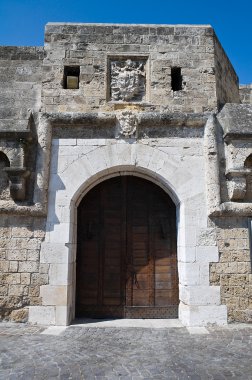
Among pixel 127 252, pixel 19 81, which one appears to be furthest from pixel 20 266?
pixel 19 81

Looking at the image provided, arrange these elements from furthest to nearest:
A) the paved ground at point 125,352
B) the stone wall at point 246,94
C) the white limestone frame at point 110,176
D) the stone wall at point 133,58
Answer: the stone wall at point 246,94, the stone wall at point 133,58, the white limestone frame at point 110,176, the paved ground at point 125,352

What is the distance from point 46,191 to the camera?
16.5 ft

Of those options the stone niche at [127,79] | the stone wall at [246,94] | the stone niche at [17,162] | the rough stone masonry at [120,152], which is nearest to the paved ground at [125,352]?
the rough stone masonry at [120,152]

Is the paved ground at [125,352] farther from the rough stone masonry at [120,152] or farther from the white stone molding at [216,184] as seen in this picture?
the white stone molding at [216,184]

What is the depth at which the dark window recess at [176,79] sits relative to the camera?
5.50m

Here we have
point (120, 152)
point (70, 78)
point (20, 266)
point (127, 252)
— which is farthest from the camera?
point (70, 78)

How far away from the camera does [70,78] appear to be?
545 centimetres

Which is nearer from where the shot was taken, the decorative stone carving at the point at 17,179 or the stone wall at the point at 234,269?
the stone wall at the point at 234,269

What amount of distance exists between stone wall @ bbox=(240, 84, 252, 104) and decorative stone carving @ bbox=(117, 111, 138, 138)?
2.97 metres

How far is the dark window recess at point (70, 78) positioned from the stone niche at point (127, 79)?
56 cm

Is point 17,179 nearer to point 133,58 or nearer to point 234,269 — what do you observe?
point 133,58

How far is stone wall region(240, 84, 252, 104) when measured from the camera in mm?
6855

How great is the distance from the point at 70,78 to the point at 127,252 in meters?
3.08

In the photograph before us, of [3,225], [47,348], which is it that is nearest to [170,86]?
[3,225]
